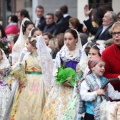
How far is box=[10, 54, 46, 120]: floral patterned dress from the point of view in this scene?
1283 cm

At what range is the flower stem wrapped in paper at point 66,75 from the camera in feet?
37.8

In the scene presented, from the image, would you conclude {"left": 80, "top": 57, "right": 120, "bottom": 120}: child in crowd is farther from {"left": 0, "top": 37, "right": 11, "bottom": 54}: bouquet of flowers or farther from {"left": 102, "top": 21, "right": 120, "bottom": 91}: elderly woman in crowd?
{"left": 0, "top": 37, "right": 11, "bottom": 54}: bouquet of flowers

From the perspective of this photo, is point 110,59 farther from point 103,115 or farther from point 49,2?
point 49,2

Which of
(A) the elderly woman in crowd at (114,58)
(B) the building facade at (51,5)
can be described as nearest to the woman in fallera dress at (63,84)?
(A) the elderly woman in crowd at (114,58)

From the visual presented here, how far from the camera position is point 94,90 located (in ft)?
31.9

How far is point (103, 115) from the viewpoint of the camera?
861 cm

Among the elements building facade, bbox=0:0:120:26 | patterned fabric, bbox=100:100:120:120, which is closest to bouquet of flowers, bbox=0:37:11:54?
building facade, bbox=0:0:120:26

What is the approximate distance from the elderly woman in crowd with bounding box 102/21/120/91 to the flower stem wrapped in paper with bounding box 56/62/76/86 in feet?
5.84

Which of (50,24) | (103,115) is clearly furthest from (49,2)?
(103,115)

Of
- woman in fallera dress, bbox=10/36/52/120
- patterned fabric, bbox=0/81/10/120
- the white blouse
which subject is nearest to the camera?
the white blouse

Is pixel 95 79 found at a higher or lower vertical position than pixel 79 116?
higher

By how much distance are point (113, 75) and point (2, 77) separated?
394cm

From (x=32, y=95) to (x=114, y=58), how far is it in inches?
139

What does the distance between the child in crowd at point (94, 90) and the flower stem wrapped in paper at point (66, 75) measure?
156 centimetres
